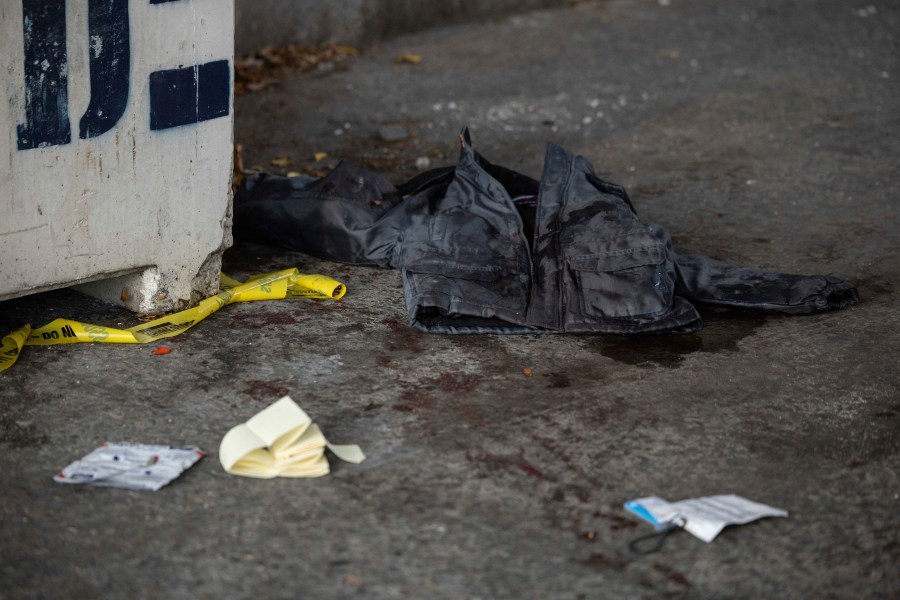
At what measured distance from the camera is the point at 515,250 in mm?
3701

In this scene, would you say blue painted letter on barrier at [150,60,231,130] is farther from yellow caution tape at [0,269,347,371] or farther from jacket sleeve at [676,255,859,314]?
jacket sleeve at [676,255,859,314]

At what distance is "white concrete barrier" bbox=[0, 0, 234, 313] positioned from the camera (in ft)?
9.92

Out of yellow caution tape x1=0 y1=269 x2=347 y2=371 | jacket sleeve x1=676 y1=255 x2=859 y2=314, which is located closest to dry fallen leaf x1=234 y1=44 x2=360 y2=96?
yellow caution tape x1=0 y1=269 x2=347 y2=371

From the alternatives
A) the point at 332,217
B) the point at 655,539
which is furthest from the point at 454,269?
the point at 655,539

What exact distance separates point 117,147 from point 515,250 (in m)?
1.39

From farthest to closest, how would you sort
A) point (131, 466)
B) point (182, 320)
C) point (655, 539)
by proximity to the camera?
point (182, 320)
point (131, 466)
point (655, 539)

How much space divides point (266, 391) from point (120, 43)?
1.16m

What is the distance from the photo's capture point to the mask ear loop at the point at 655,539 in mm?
2406

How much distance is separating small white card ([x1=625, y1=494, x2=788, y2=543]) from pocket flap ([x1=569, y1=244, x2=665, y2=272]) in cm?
110

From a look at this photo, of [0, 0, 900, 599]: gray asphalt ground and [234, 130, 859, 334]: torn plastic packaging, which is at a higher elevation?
[234, 130, 859, 334]: torn plastic packaging

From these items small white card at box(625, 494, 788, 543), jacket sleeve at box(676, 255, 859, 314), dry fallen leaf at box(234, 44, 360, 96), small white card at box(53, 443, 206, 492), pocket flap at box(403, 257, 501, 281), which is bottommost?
small white card at box(53, 443, 206, 492)

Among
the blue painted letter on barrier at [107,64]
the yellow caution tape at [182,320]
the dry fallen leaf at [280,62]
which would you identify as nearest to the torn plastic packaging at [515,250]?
the yellow caution tape at [182,320]

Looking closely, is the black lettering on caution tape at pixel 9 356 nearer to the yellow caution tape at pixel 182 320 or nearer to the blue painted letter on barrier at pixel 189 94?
the yellow caution tape at pixel 182 320

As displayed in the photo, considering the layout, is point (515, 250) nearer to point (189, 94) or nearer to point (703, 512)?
point (189, 94)
